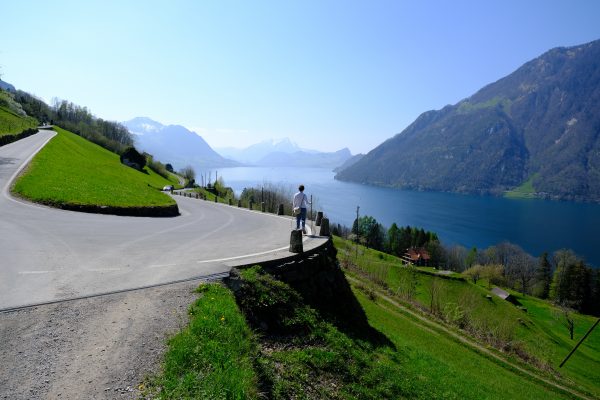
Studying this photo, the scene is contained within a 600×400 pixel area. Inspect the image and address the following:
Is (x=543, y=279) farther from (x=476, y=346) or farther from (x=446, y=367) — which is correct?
(x=446, y=367)

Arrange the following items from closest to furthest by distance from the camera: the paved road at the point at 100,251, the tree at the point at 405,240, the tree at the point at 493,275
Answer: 1. the paved road at the point at 100,251
2. the tree at the point at 493,275
3. the tree at the point at 405,240

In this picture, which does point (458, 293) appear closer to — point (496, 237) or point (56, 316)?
point (56, 316)

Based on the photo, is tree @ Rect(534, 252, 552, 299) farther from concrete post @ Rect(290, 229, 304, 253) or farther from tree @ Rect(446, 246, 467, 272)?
concrete post @ Rect(290, 229, 304, 253)

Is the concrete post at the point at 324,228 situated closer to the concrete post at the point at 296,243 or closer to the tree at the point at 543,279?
the concrete post at the point at 296,243

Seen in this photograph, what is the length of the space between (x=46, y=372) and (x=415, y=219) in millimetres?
190081

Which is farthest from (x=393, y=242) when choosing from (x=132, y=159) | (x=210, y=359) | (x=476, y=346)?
(x=210, y=359)

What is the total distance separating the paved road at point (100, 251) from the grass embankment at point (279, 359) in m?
1.89

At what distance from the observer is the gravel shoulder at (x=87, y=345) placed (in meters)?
5.27

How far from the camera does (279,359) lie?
26.7 feet

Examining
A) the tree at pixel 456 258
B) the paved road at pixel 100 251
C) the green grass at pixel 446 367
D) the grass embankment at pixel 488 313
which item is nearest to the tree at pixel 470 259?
the tree at pixel 456 258

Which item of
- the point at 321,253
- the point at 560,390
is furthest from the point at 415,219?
the point at 321,253

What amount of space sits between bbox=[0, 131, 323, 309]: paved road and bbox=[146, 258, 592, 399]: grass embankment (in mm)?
1894

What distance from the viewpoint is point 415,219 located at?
185 m

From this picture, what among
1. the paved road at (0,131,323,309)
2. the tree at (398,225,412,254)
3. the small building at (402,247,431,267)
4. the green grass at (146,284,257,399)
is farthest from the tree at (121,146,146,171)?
the green grass at (146,284,257,399)
